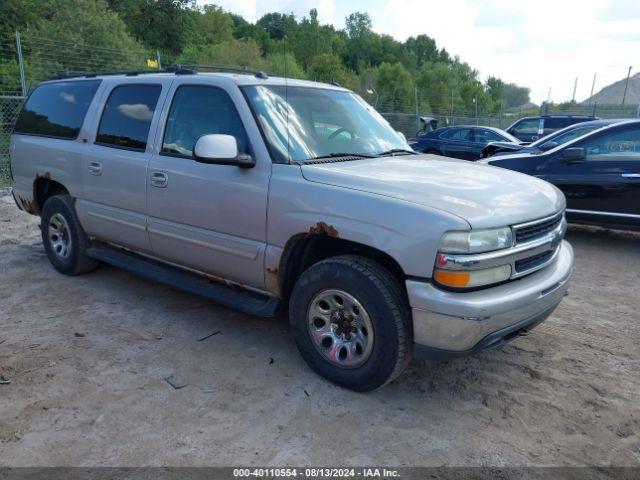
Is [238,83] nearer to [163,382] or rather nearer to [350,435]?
[163,382]

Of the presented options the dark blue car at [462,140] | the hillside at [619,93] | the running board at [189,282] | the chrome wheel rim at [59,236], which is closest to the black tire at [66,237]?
the chrome wheel rim at [59,236]

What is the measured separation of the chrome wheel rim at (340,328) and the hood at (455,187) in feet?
2.27

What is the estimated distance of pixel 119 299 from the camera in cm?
479

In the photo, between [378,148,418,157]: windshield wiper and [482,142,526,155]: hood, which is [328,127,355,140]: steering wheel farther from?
[482,142,526,155]: hood

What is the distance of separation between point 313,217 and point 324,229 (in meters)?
0.11

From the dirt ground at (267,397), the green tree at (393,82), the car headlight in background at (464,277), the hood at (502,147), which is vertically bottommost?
the dirt ground at (267,397)

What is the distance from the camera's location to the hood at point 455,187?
2.92 meters

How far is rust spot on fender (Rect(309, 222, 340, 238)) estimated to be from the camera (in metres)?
3.13

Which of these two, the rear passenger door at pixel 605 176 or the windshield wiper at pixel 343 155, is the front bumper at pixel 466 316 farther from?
the rear passenger door at pixel 605 176

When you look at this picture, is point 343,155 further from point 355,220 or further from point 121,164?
point 121,164

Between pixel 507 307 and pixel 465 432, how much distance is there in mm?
728

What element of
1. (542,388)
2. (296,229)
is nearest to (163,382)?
(296,229)

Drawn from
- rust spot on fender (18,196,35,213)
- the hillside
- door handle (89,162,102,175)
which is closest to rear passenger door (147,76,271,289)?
door handle (89,162,102,175)

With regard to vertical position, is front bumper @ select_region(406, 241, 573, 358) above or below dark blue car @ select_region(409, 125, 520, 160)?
below
